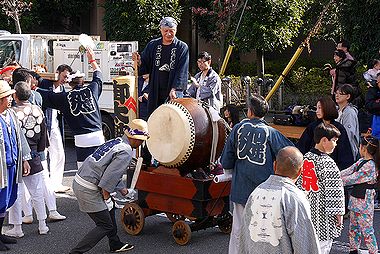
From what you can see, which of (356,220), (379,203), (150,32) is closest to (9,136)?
(356,220)

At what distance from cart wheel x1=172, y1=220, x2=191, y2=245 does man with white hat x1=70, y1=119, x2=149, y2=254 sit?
0.73 metres

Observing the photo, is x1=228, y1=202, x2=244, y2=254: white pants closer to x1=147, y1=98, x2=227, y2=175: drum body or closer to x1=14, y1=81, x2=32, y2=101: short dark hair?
x1=147, y1=98, x2=227, y2=175: drum body

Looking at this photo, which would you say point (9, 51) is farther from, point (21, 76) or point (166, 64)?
point (166, 64)

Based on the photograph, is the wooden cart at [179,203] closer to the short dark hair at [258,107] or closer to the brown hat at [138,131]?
the brown hat at [138,131]

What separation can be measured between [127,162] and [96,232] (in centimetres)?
70

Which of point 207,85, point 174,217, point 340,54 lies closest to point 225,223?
point 174,217

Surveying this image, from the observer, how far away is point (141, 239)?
6.31 m

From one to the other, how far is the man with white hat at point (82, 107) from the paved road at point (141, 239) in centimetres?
84

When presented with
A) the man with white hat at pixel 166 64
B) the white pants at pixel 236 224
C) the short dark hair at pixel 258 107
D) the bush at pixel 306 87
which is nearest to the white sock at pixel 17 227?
the man with white hat at pixel 166 64

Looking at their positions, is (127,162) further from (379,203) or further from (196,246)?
(379,203)

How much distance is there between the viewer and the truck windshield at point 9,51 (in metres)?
11.3

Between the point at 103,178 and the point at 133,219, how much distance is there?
117 centimetres

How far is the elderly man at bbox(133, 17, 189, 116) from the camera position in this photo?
7.00 m

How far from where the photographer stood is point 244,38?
52.3ft
